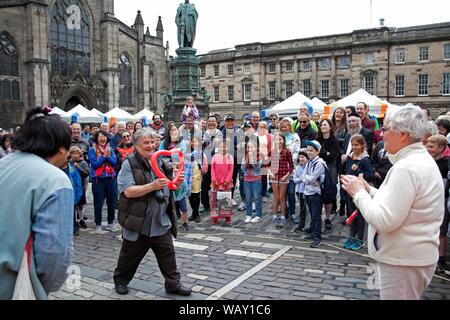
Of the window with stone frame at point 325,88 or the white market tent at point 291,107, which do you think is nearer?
the white market tent at point 291,107

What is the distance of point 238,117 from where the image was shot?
51.7 m

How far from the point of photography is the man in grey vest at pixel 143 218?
446 centimetres

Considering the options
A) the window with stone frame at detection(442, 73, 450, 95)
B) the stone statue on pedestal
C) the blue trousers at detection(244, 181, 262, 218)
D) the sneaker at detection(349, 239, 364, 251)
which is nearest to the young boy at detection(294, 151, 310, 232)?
the blue trousers at detection(244, 181, 262, 218)

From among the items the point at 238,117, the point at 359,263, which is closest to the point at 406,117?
the point at 359,263

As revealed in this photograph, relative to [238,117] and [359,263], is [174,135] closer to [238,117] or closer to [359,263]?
[359,263]

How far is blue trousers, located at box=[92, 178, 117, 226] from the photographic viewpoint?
7.69 metres

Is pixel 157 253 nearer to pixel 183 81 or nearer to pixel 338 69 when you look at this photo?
pixel 183 81

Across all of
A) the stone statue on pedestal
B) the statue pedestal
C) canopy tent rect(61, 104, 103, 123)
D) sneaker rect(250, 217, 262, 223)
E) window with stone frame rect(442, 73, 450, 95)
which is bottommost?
sneaker rect(250, 217, 262, 223)

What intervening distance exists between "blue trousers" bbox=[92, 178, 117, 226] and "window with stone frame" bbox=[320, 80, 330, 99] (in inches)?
1717

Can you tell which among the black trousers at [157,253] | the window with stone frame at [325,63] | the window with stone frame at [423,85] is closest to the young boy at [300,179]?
the black trousers at [157,253]

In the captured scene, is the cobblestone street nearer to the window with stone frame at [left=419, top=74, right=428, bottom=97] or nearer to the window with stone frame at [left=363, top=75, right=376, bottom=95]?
the window with stone frame at [left=363, top=75, right=376, bottom=95]

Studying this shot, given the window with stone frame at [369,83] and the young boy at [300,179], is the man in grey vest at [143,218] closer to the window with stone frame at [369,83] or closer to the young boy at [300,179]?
the young boy at [300,179]

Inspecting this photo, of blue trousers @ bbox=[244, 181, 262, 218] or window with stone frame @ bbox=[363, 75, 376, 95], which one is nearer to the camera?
blue trousers @ bbox=[244, 181, 262, 218]
